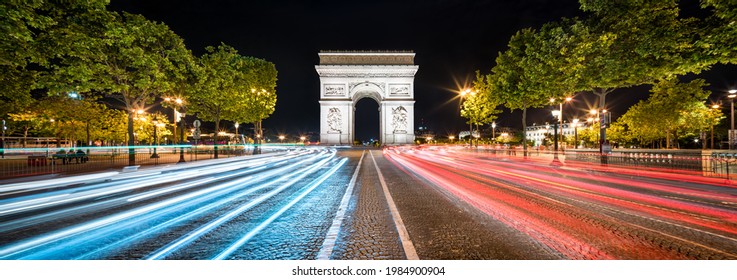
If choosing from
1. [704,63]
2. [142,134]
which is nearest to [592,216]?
→ [704,63]

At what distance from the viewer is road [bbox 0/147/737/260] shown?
3.41 m

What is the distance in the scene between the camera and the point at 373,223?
4492 mm

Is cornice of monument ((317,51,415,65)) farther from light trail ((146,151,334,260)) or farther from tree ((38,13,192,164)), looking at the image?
light trail ((146,151,334,260))

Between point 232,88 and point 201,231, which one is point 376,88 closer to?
point 232,88

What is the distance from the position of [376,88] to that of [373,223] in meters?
44.6

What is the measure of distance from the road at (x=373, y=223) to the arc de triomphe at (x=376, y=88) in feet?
129

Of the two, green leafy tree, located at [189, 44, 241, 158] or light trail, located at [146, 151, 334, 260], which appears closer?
light trail, located at [146, 151, 334, 260]

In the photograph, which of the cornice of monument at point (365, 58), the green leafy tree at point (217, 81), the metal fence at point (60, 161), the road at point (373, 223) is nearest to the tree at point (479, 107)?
the cornice of monument at point (365, 58)

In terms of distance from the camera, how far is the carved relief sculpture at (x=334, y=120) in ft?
154

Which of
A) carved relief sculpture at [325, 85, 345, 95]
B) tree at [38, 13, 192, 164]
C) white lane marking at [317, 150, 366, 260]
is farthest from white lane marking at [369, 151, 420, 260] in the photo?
carved relief sculpture at [325, 85, 345, 95]

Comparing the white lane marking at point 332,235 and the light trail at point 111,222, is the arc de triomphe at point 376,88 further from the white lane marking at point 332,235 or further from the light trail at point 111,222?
the white lane marking at point 332,235

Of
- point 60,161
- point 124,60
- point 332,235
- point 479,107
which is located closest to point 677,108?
point 479,107

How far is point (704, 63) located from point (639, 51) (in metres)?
1.82
